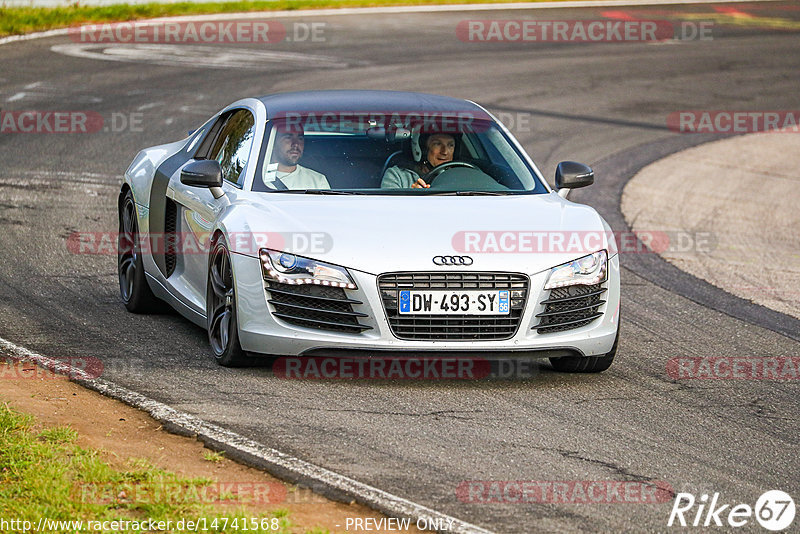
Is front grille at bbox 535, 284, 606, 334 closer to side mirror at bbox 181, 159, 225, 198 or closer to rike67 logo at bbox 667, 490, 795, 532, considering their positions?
rike67 logo at bbox 667, 490, 795, 532

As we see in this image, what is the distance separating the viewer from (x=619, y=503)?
528 cm

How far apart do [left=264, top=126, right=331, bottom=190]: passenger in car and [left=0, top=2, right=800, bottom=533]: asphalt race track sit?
1117mm

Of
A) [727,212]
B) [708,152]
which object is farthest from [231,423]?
[708,152]

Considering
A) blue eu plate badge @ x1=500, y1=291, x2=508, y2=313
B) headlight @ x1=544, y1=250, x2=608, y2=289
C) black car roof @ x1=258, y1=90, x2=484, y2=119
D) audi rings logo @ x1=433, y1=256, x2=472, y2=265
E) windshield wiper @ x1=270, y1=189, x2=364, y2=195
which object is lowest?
blue eu plate badge @ x1=500, y1=291, x2=508, y2=313

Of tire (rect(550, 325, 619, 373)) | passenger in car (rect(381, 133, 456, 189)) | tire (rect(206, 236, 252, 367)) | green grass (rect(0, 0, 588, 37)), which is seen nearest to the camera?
tire (rect(206, 236, 252, 367))

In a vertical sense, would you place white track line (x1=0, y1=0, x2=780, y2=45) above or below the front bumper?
below

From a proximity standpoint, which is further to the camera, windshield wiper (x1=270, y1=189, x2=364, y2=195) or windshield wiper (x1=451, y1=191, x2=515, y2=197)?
windshield wiper (x1=451, y1=191, x2=515, y2=197)

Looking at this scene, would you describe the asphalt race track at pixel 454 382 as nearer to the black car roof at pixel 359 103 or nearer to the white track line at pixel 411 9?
the black car roof at pixel 359 103

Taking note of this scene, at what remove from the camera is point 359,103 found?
27.8 feet

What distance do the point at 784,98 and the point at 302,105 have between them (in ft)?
54.9

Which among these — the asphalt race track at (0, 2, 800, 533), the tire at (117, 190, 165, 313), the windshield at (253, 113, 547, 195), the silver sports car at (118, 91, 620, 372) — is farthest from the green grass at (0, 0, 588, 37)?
the windshield at (253, 113, 547, 195)

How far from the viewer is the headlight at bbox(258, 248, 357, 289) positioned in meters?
6.83

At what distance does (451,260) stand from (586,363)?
116 cm

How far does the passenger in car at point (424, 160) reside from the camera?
8.09 m
